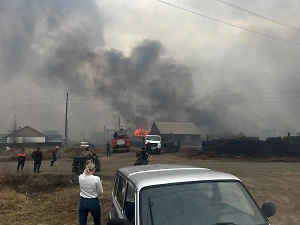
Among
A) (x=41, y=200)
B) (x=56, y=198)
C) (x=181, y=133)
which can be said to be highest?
(x=181, y=133)

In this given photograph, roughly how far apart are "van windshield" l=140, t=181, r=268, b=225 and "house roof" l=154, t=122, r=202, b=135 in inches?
2494

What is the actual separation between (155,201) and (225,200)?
0.85 metres

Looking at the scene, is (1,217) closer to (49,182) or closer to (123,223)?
(49,182)

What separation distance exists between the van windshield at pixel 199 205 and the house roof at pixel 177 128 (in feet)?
208

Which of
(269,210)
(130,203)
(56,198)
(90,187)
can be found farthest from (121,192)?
(56,198)

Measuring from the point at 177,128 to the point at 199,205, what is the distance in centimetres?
6477

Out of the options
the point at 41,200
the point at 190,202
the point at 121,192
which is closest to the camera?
the point at 190,202

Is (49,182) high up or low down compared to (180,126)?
down

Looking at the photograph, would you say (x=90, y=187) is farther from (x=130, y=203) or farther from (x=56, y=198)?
(x=56, y=198)

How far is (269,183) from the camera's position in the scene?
12914 mm

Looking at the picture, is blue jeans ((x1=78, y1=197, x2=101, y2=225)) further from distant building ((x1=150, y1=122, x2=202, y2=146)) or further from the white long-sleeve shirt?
distant building ((x1=150, y1=122, x2=202, y2=146))

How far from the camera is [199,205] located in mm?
3369

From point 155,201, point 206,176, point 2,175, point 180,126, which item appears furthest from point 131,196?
point 180,126

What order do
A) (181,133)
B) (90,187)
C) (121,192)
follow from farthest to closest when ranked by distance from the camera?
(181,133), (90,187), (121,192)
